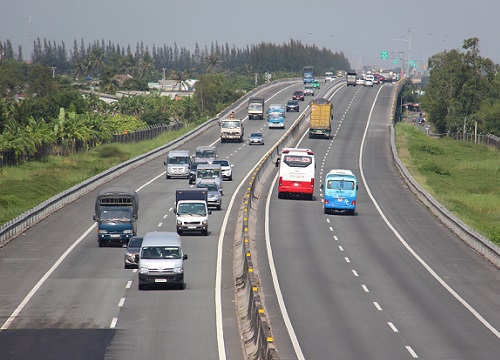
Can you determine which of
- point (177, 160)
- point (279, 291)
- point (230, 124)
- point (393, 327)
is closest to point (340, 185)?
point (177, 160)

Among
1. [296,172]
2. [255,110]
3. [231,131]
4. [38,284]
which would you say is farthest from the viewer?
[255,110]

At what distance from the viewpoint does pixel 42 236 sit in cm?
5156

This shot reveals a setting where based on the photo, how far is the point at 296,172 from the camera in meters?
68.0

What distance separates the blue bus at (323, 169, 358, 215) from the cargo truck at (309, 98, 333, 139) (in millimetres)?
47306

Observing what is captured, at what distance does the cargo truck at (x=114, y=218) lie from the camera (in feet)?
157

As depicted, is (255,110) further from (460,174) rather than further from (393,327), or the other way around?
(393,327)

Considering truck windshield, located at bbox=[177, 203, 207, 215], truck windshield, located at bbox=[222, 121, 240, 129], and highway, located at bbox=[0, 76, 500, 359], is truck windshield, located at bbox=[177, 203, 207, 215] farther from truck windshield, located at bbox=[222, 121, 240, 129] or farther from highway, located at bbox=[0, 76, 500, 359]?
truck windshield, located at bbox=[222, 121, 240, 129]

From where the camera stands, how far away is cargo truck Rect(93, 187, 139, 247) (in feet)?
157

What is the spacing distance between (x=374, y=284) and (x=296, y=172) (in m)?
27.9

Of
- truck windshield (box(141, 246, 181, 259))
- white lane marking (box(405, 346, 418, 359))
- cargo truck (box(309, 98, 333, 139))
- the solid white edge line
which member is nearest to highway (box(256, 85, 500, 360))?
white lane marking (box(405, 346, 418, 359))

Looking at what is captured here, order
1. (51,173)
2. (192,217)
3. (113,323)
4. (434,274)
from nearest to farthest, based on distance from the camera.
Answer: (113,323), (434,274), (192,217), (51,173)

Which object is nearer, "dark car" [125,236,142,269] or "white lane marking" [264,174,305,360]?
"white lane marking" [264,174,305,360]

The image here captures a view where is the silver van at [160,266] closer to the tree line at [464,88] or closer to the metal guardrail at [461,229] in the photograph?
the metal guardrail at [461,229]

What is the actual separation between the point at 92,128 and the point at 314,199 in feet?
170
